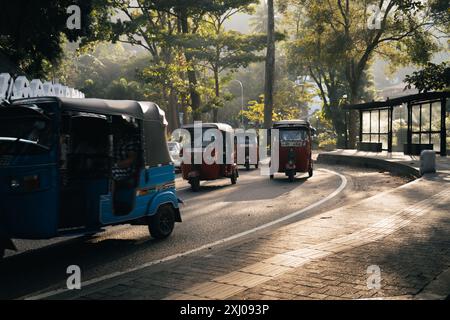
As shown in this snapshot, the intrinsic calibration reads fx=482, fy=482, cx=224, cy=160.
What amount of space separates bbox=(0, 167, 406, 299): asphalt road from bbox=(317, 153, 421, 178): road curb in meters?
4.15

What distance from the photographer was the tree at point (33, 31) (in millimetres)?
17391

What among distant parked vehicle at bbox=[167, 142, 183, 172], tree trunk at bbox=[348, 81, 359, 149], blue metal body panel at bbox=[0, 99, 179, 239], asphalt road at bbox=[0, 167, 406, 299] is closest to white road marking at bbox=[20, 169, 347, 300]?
asphalt road at bbox=[0, 167, 406, 299]

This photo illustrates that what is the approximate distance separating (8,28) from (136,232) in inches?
484

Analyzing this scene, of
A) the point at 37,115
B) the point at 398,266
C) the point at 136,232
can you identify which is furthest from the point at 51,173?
the point at 398,266

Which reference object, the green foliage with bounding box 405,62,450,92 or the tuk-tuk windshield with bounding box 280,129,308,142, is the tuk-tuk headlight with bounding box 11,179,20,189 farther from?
the tuk-tuk windshield with bounding box 280,129,308,142

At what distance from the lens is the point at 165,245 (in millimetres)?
8016

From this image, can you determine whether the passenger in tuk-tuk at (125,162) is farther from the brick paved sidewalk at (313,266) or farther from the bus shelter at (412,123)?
the bus shelter at (412,123)

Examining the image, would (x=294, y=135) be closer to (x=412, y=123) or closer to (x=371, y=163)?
(x=371, y=163)

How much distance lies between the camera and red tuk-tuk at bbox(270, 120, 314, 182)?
1817 cm

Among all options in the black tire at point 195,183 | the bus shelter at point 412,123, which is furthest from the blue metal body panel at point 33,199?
the bus shelter at point 412,123

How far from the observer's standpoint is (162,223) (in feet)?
28.0

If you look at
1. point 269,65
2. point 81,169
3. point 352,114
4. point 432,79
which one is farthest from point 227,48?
point 81,169

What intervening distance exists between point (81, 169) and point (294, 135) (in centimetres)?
1213

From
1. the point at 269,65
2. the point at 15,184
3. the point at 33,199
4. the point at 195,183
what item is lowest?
the point at 195,183
